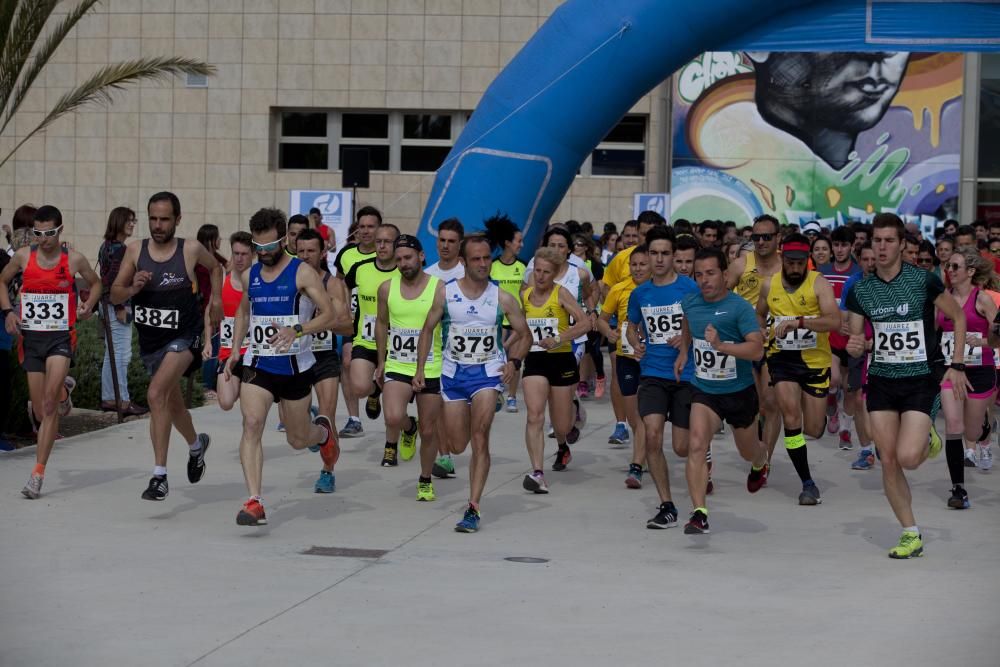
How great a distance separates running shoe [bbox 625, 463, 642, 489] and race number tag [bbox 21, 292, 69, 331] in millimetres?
3843

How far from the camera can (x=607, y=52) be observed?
14344 millimetres

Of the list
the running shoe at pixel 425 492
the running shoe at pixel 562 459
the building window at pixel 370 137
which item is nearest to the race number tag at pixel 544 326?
the running shoe at pixel 562 459

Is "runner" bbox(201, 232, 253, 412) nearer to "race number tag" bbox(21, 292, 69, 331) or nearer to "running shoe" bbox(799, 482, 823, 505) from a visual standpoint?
"race number tag" bbox(21, 292, 69, 331)

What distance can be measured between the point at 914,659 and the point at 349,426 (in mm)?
7512

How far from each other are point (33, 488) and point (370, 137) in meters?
23.9

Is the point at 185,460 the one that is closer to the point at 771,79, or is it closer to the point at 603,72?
the point at 603,72

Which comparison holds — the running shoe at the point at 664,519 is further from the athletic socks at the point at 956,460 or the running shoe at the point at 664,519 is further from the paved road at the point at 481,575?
the athletic socks at the point at 956,460

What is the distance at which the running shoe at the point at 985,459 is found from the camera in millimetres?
11609

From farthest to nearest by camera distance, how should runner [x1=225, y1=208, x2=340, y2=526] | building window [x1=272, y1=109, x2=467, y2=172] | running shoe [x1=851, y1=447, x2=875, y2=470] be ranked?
building window [x1=272, y1=109, x2=467, y2=172] < running shoe [x1=851, y1=447, x2=875, y2=470] < runner [x1=225, y1=208, x2=340, y2=526]

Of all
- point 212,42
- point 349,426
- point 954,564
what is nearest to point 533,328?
point 349,426

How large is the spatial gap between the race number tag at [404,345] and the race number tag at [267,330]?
3.61 feet

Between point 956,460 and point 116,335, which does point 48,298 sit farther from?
point 956,460

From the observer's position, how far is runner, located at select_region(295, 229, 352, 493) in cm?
948

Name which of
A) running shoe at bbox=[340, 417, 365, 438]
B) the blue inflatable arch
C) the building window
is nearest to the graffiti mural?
the building window
